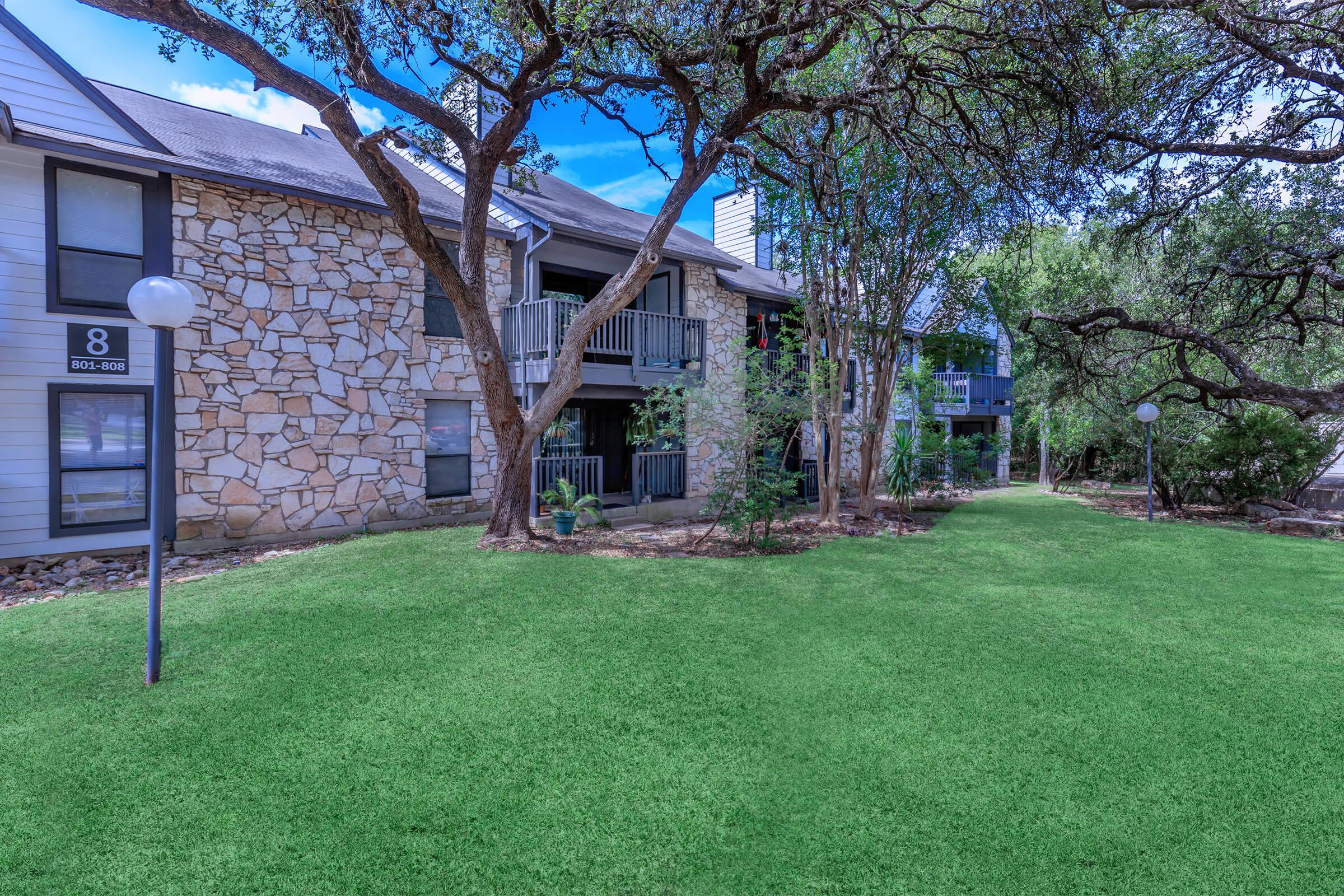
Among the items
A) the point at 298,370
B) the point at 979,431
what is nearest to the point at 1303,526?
the point at 979,431

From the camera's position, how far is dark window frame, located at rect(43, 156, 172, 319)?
24.5ft

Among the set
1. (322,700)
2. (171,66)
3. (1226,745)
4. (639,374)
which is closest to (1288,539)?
(1226,745)

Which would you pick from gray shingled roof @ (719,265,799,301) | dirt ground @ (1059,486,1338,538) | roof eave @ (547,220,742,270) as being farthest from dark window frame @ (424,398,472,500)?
dirt ground @ (1059,486,1338,538)

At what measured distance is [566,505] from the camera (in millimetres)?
9617

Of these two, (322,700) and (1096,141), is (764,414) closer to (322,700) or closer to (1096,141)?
(1096,141)

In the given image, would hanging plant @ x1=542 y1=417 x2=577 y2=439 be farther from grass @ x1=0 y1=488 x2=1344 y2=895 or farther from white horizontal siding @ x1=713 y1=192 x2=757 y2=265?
white horizontal siding @ x1=713 y1=192 x2=757 y2=265

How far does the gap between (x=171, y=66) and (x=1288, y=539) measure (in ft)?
55.5

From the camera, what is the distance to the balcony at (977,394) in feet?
66.2

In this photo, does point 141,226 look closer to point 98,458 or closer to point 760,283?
point 98,458

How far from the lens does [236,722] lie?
3496 mm

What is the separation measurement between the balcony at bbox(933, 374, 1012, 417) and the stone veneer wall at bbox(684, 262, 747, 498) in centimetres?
906

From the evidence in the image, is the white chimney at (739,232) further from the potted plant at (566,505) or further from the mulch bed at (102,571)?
the mulch bed at (102,571)

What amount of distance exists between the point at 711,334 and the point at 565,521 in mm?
5877

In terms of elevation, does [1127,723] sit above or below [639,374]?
below
